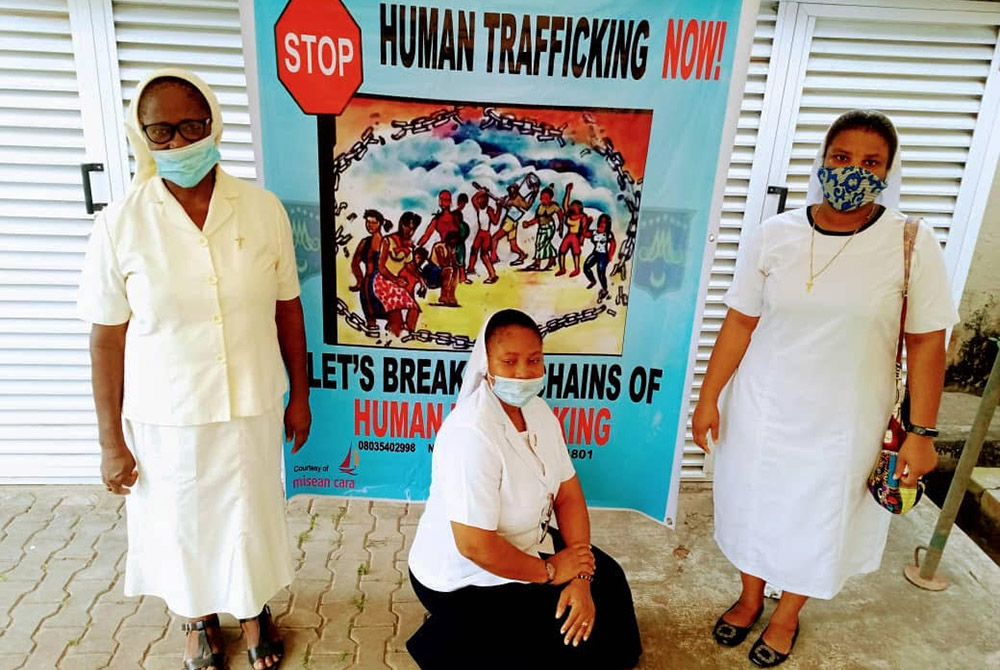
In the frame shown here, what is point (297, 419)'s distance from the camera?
2.67m

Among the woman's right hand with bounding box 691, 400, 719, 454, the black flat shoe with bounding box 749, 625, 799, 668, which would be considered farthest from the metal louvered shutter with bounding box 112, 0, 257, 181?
the black flat shoe with bounding box 749, 625, 799, 668

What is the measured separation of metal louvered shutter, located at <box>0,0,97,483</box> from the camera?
9.89 feet

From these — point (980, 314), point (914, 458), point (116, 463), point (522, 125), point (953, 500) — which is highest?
point (522, 125)

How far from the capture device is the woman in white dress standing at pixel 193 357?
2.07m

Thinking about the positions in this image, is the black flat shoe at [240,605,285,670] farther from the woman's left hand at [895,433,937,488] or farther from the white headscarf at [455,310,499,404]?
the woman's left hand at [895,433,937,488]

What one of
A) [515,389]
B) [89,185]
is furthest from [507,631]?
[89,185]

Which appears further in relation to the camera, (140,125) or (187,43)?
(187,43)

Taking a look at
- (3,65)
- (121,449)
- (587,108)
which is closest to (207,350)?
(121,449)

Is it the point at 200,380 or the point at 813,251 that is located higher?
the point at 813,251

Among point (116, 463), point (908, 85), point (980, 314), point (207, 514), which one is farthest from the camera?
point (980, 314)

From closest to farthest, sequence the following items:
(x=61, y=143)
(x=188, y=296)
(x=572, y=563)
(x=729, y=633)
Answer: (x=188, y=296), (x=572, y=563), (x=729, y=633), (x=61, y=143)

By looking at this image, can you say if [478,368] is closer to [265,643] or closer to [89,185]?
[265,643]

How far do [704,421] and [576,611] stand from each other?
0.88 meters

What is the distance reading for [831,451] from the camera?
246 centimetres
